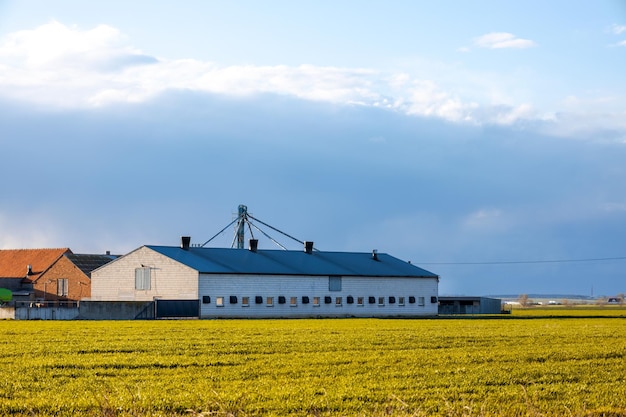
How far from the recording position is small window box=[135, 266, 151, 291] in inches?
3066

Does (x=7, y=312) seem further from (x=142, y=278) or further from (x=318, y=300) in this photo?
(x=318, y=300)

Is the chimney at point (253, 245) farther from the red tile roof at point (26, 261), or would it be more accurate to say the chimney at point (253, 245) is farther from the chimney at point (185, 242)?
the red tile roof at point (26, 261)

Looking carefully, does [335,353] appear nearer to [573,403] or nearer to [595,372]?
[595,372]

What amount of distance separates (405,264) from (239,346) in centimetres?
6123

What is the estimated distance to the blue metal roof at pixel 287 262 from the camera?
77625 millimetres

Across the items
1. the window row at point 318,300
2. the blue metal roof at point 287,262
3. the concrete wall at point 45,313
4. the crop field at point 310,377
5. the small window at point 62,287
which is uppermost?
the blue metal roof at point 287,262

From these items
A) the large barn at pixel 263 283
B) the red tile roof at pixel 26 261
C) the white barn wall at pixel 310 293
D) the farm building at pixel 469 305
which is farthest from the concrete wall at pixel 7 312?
the farm building at pixel 469 305

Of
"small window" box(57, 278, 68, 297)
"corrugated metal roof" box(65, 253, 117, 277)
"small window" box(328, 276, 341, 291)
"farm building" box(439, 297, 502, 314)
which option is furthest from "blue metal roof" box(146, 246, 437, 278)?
"small window" box(57, 278, 68, 297)

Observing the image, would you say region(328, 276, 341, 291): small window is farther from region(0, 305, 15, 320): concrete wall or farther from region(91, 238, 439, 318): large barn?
region(0, 305, 15, 320): concrete wall

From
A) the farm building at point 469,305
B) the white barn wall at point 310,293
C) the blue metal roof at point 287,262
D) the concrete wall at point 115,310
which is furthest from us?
the farm building at point 469,305

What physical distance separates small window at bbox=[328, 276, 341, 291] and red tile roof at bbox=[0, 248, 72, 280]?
32913 millimetres

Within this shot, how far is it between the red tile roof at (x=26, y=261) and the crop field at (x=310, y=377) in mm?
67607

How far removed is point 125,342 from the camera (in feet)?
117

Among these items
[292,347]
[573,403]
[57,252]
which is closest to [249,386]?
[573,403]
